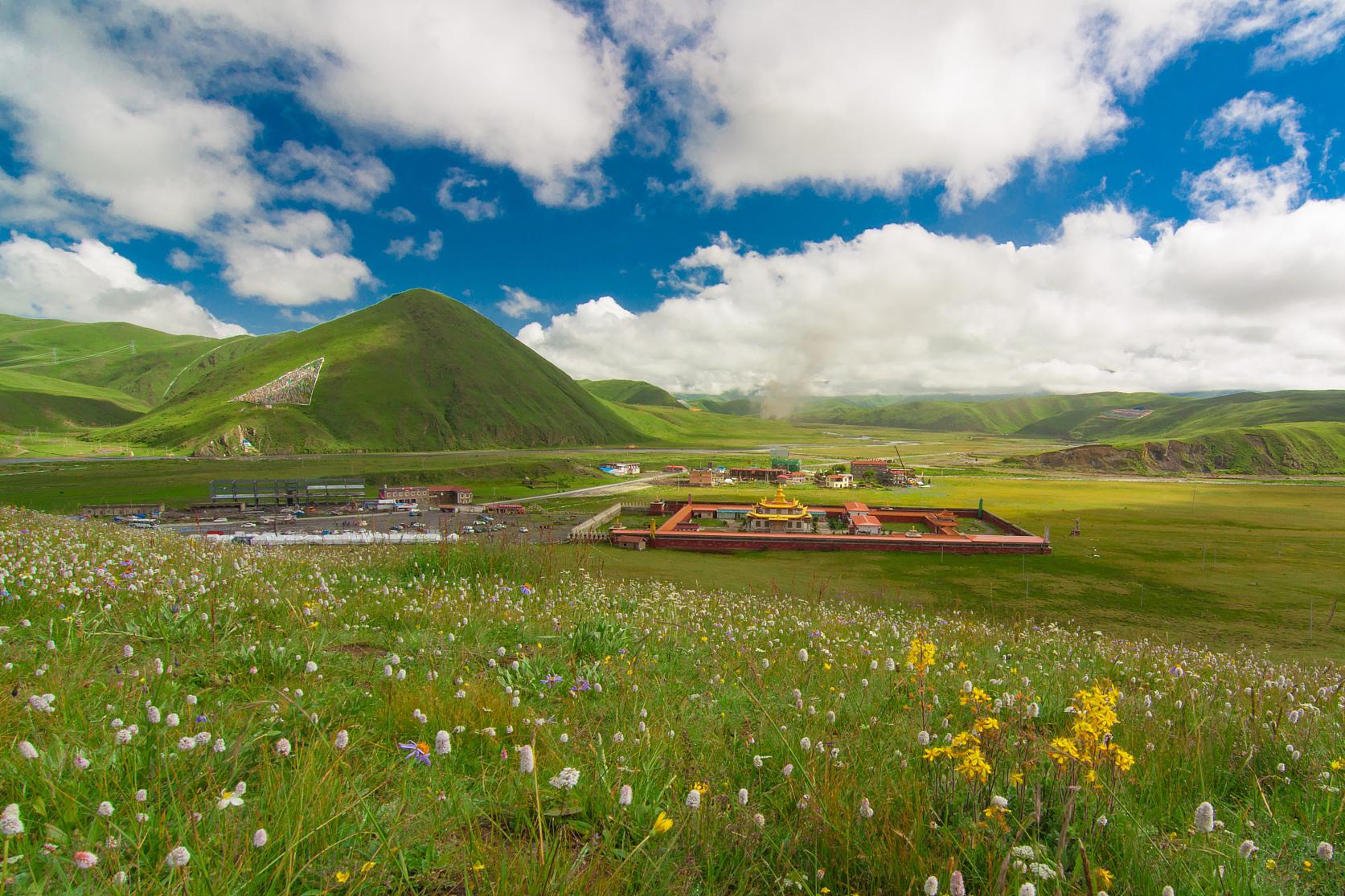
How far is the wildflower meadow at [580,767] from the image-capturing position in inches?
94.4

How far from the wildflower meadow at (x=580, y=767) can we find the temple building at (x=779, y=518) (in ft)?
158

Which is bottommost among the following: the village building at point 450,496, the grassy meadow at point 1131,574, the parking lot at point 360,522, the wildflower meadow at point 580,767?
the grassy meadow at point 1131,574

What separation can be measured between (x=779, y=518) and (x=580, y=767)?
2151 inches

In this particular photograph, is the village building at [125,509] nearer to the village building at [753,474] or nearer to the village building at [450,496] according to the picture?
the village building at [450,496]

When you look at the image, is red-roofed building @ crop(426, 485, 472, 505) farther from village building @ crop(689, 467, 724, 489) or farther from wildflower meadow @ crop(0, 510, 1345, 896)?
wildflower meadow @ crop(0, 510, 1345, 896)

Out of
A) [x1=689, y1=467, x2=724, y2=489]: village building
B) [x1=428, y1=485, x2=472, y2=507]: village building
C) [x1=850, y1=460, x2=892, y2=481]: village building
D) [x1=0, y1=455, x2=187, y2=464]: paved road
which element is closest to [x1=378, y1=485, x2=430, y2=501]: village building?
[x1=428, y1=485, x2=472, y2=507]: village building

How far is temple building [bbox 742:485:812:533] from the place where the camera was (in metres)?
54.9

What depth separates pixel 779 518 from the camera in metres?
56.6

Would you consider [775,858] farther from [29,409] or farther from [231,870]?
[29,409]

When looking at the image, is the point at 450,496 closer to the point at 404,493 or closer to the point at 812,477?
the point at 404,493

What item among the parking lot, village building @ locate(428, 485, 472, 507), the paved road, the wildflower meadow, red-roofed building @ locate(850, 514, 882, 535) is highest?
the paved road

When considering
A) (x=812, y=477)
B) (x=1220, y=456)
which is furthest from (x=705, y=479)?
(x=1220, y=456)

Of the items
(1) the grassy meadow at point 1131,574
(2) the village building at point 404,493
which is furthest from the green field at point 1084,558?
(2) the village building at point 404,493

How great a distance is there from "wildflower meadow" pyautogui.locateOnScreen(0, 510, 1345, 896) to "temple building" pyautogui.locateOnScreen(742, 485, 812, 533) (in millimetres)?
48215
